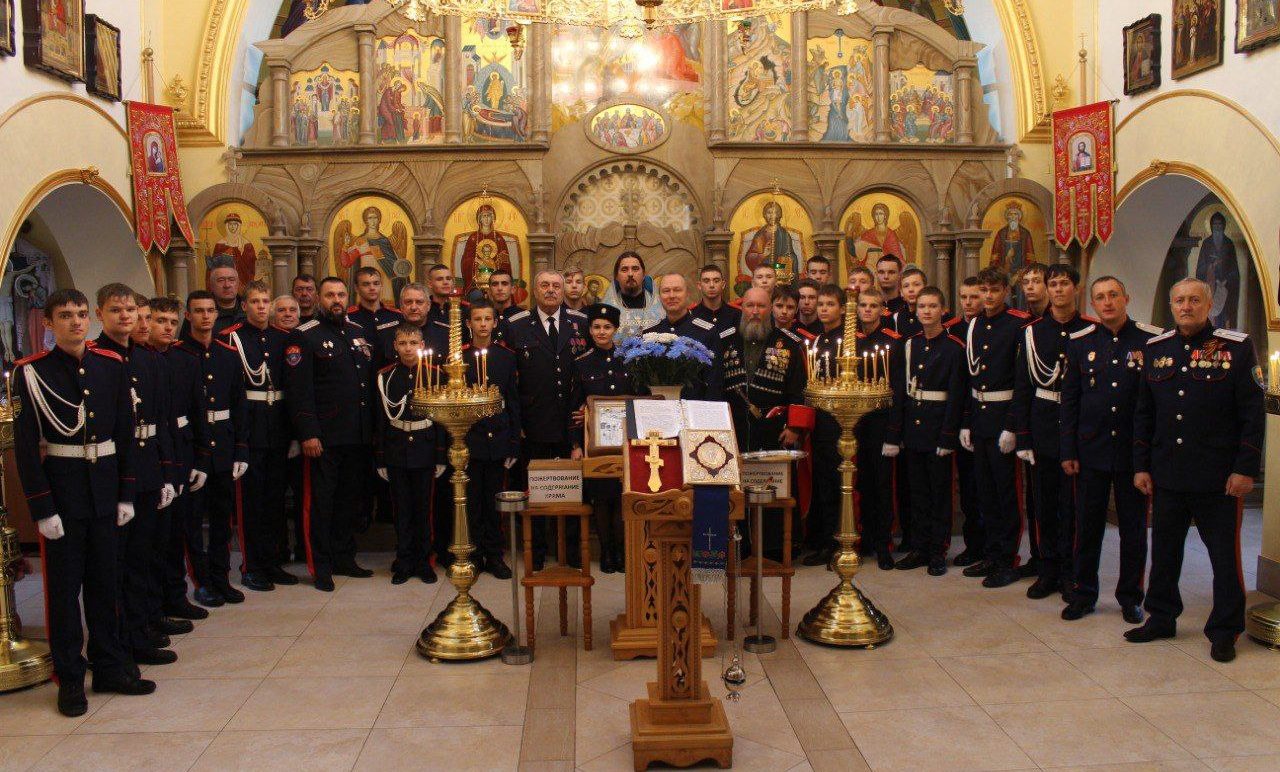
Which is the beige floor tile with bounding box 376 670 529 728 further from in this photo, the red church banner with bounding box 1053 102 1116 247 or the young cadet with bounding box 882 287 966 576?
the red church banner with bounding box 1053 102 1116 247

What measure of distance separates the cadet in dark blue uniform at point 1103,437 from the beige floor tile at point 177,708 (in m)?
4.40

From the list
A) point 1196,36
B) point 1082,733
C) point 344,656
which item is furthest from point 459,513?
point 1196,36

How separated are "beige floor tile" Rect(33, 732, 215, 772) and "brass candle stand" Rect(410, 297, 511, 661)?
1.28 metres

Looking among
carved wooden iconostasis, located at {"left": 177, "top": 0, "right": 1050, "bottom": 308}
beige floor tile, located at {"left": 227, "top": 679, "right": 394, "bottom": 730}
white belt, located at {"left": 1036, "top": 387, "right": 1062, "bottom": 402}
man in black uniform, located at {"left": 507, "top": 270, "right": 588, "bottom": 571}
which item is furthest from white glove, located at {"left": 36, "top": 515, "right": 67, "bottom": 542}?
carved wooden iconostasis, located at {"left": 177, "top": 0, "right": 1050, "bottom": 308}

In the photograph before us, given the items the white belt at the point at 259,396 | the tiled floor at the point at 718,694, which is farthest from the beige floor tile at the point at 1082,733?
the white belt at the point at 259,396

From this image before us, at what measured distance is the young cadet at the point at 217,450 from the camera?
6.42m

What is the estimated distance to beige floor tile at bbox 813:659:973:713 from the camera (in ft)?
15.9

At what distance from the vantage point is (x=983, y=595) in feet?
21.8

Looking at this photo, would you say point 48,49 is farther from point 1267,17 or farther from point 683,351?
point 1267,17

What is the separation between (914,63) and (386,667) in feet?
28.4

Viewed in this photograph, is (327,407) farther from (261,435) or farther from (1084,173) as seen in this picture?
(1084,173)

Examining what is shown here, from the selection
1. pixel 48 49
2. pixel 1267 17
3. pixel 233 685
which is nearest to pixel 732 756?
pixel 233 685

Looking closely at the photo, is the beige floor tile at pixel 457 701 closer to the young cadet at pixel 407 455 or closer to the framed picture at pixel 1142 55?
the young cadet at pixel 407 455

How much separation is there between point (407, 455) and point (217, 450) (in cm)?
112
